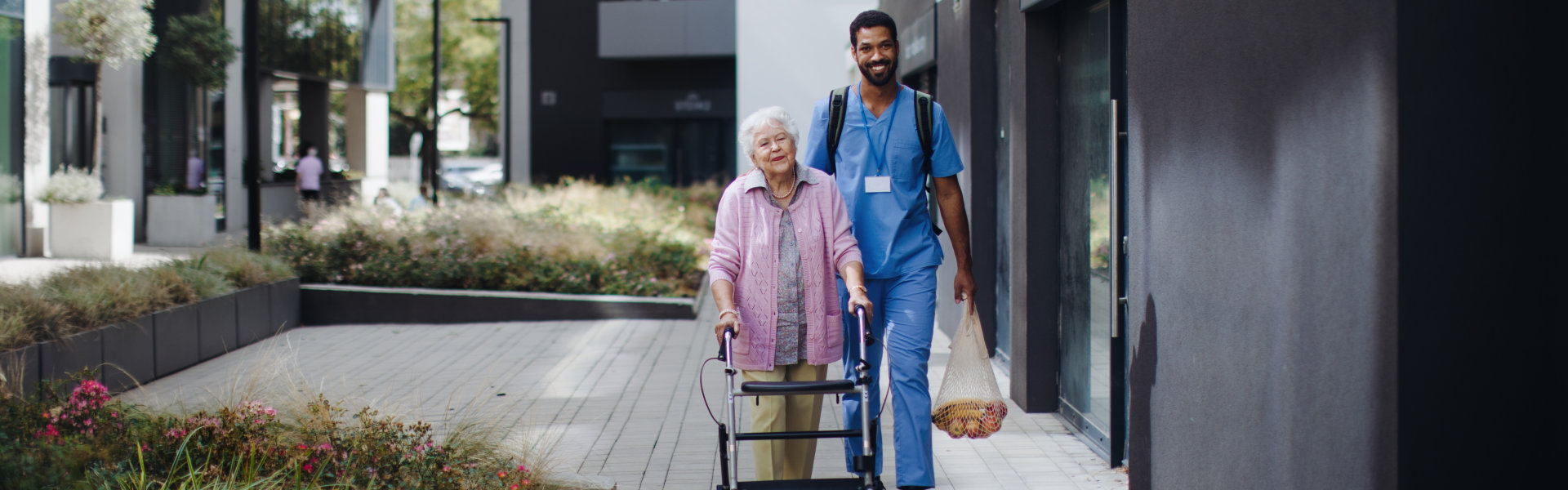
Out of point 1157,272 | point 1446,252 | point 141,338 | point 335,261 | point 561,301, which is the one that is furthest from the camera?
point 335,261

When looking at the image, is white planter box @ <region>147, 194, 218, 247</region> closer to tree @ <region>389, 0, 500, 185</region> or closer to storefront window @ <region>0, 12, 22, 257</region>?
storefront window @ <region>0, 12, 22, 257</region>

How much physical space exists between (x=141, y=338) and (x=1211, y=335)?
694cm

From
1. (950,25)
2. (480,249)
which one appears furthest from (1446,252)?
(480,249)

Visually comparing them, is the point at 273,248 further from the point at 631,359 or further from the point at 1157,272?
the point at 1157,272

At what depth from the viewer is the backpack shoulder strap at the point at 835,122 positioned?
505cm

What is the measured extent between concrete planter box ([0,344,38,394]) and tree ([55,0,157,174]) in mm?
13490

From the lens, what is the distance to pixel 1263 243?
3.63 metres

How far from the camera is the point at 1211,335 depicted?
4043 millimetres

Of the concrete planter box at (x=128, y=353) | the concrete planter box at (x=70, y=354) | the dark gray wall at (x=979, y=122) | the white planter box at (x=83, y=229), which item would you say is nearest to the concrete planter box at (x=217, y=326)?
the concrete planter box at (x=128, y=353)

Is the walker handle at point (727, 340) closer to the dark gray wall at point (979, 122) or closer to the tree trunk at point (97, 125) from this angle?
the dark gray wall at point (979, 122)

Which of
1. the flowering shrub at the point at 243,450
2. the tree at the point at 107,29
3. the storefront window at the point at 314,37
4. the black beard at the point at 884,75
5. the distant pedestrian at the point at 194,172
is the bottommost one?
the flowering shrub at the point at 243,450

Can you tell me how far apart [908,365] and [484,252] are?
8.57 meters

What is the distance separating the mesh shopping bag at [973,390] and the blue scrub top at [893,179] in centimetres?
32

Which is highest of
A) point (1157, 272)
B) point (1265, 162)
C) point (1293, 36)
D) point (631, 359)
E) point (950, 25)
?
point (950, 25)
